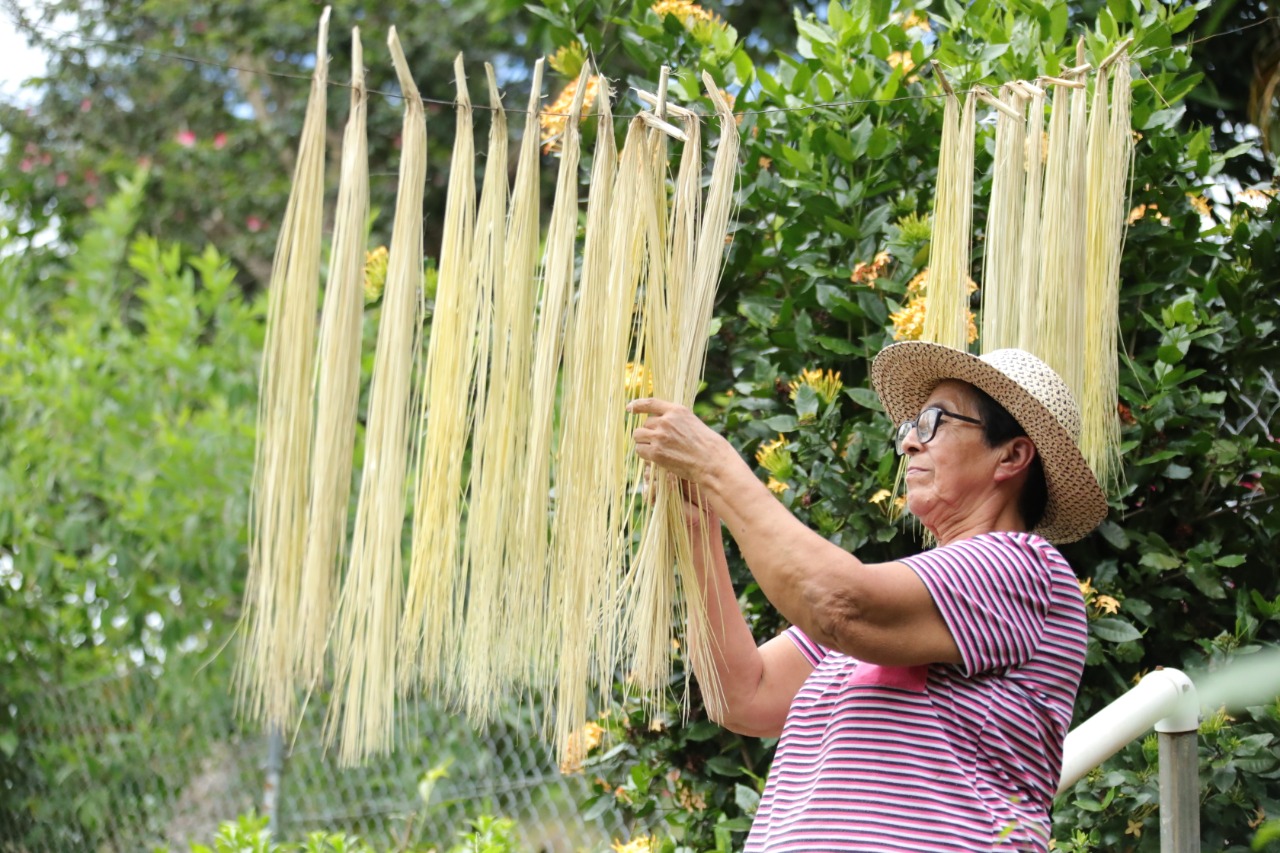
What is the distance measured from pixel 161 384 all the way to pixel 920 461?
349 centimetres

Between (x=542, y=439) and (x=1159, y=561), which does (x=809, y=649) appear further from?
(x=1159, y=561)

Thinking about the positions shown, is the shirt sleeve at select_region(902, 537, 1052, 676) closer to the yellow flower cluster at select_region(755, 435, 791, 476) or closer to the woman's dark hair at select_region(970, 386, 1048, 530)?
the woman's dark hair at select_region(970, 386, 1048, 530)

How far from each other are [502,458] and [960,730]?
2.08 ft

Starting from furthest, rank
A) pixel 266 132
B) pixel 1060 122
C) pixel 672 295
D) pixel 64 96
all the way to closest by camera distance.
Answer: pixel 64 96
pixel 266 132
pixel 1060 122
pixel 672 295

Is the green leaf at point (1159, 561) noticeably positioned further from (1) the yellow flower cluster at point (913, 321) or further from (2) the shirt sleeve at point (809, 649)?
(2) the shirt sleeve at point (809, 649)

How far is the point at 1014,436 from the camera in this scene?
1705 mm

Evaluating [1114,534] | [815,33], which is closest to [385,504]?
[1114,534]

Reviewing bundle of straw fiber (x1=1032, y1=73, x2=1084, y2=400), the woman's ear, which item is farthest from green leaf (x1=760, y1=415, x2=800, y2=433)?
the woman's ear

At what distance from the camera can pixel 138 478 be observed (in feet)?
13.6

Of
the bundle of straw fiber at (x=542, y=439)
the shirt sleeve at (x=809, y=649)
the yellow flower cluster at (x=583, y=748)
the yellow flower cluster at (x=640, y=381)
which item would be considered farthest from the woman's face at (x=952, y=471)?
the yellow flower cluster at (x=583, y=748)

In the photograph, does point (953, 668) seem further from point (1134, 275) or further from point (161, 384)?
point (161, 384)

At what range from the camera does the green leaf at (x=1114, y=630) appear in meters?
2.17

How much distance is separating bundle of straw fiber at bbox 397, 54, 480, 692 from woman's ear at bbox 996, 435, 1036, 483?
68 cm

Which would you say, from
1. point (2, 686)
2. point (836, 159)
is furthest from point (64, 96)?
point (836, 159)
